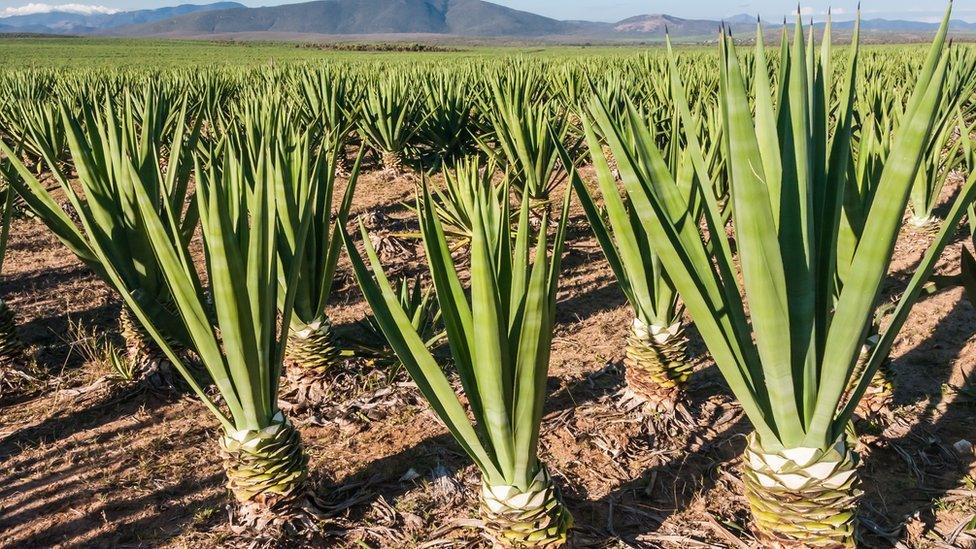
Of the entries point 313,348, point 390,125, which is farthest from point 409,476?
point 390,125

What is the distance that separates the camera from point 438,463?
214 centimetres

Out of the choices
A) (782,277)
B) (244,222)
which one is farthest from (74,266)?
(782,277)

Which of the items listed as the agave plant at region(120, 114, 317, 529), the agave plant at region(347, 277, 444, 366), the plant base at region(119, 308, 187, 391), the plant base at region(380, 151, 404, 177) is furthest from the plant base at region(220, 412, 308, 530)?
the plant base at region(380, 151, 404, 177)

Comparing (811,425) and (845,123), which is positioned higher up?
(845,123)

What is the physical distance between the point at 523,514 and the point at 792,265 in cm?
79

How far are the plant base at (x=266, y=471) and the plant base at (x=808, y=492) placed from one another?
47.6 inches

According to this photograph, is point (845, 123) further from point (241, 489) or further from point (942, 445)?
point (241, 489)

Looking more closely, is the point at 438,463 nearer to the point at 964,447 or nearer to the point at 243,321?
the point at 243,321

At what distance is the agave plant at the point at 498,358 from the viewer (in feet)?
4.29

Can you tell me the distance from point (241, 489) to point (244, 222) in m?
0.76

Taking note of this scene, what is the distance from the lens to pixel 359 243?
15.0ft

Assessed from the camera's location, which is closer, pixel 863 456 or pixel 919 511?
pixel 919 511

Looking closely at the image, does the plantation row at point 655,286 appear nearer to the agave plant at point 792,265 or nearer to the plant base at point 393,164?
the agave plant at point 792,265

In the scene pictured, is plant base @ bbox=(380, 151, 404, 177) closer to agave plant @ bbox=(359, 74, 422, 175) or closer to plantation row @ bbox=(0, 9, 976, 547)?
agave plant @ bbox=(359, 74, 422, 175)
